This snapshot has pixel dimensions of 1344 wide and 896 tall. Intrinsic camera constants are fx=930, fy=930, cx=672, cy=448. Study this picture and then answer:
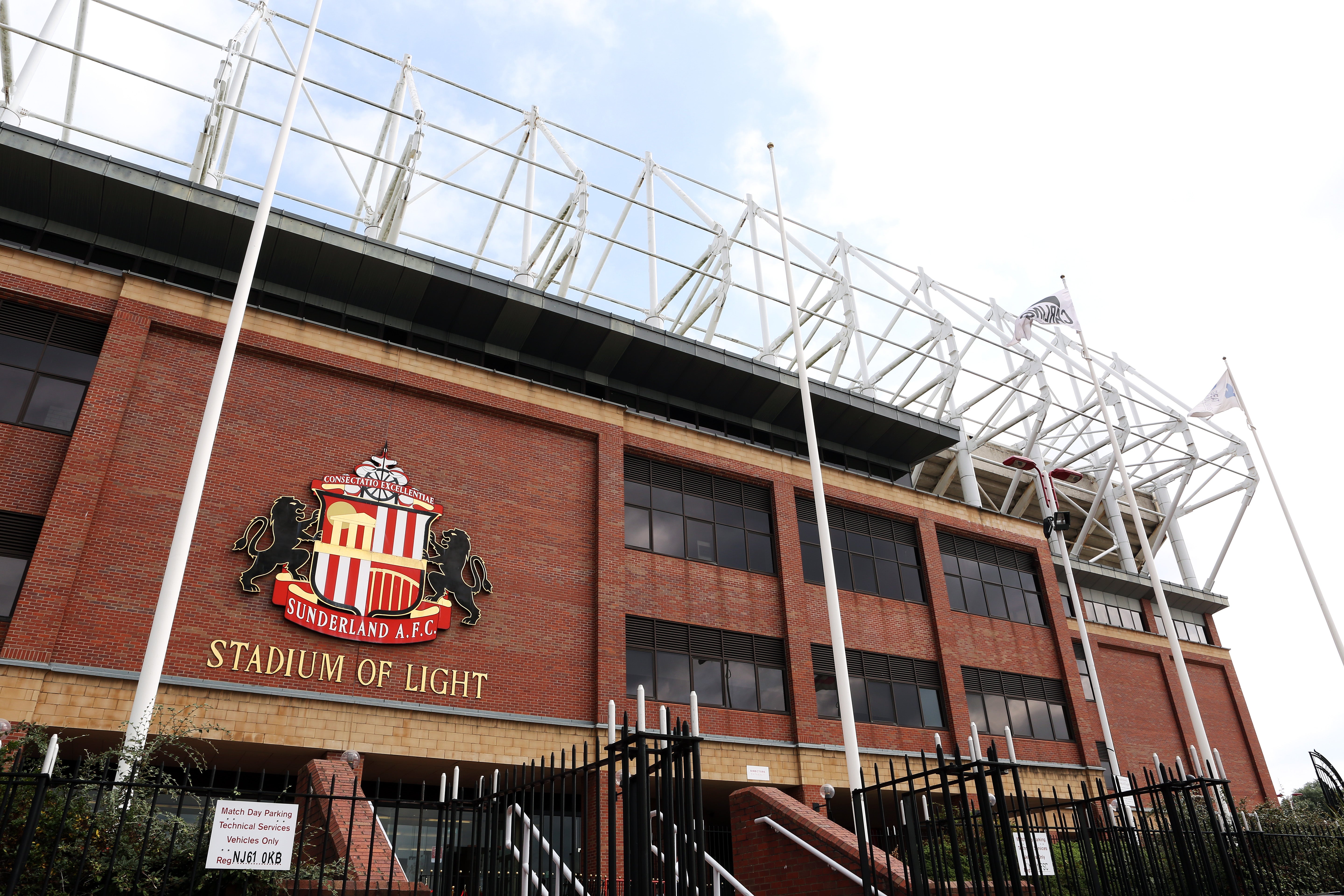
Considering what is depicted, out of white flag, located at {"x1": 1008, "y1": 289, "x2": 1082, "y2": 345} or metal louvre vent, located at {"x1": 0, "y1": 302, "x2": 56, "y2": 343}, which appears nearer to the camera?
metal louvre vent, located at {"x1": 0, "y1": 302, "x2": 56, "y2": 343}

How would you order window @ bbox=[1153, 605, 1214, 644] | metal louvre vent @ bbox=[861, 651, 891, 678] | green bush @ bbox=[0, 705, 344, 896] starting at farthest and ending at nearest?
window @ bbox=[1153, 605, 1214, 644], metal louvre vent @ bbox=[861, 651, 891, 678], green bush @ bbox=[0, 705, 344, 896]

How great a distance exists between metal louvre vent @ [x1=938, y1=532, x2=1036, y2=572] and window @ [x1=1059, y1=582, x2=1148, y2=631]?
8180 mm

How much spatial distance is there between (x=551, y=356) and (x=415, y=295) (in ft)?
12.8

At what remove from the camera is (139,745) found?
10992 millimetres

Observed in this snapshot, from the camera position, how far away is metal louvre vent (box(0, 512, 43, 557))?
16141 mm

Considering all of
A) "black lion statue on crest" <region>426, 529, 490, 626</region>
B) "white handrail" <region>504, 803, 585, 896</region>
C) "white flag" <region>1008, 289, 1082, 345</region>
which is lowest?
"white handrail" <region>504, 803, 585, 896</region>

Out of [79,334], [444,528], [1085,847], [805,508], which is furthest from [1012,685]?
[79,334]

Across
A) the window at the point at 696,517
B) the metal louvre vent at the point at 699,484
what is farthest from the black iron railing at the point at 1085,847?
the metal louvre vent at the point at 699,484

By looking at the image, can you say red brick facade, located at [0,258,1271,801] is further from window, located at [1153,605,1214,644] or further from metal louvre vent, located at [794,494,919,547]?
window, located at [1153,605,1214,644]

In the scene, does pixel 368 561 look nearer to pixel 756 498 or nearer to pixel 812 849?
pixel 812 849

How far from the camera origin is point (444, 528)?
2011 cm

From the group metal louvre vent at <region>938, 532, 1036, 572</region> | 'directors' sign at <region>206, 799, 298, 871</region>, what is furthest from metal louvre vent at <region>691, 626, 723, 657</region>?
'directors' sign at <region>206, 799, 298, 871</region>

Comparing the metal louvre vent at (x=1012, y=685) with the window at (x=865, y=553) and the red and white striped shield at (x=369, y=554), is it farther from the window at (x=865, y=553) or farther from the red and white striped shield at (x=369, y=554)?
the red and white striped shield at (x=369, y=554)

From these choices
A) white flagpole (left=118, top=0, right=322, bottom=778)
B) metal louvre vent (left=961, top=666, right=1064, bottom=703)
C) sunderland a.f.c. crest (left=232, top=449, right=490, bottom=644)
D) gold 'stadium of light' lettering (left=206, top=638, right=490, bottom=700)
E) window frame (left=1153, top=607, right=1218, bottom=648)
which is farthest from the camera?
window frame (left=1153, top=607, right=1218, bottom=648)
